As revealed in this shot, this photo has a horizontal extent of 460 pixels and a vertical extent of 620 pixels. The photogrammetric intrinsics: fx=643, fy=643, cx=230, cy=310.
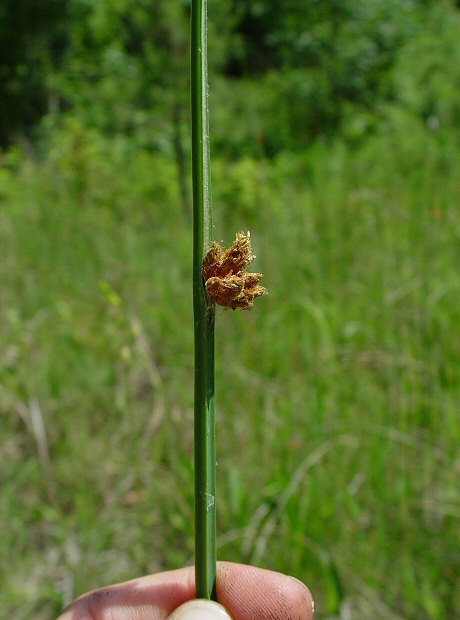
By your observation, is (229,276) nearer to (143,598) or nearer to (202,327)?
(202,327)

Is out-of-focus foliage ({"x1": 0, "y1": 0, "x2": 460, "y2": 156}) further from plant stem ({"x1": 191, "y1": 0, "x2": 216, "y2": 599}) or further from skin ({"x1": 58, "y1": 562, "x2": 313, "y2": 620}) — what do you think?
plant stem ({"x1": 191, "y1": 0, "x2": 216, "y2": 599})

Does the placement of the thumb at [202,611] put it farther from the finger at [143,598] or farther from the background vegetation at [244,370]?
the background vegetation at [244,370]

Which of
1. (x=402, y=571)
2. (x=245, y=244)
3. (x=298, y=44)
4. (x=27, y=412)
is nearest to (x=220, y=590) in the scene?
(x=245, y=244)

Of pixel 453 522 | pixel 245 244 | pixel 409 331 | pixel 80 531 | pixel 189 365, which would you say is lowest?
pixel 80 531

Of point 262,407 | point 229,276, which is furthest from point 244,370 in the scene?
point 229,276

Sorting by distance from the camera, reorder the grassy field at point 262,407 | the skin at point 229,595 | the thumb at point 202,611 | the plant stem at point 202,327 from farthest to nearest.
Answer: the grassy field at point 262,407 < the skin at point 229,595 < the thumb at point 202,611 < the plant stem at point 202,327

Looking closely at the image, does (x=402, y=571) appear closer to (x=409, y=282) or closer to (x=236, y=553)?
(x=236, y=553)

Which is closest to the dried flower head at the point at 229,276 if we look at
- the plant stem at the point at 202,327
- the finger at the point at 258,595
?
the plant stem at the point at 202,327
